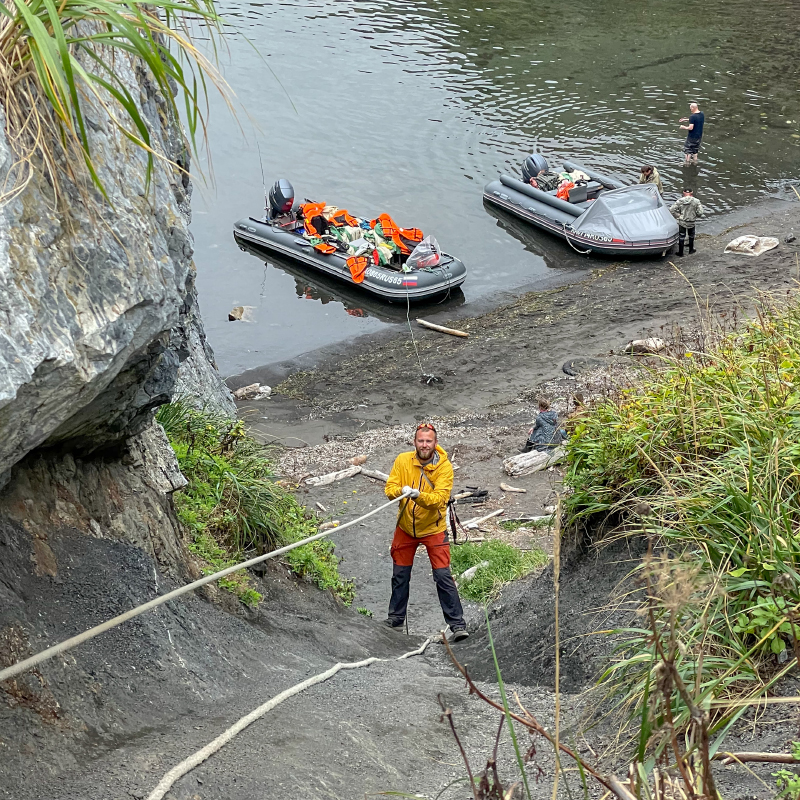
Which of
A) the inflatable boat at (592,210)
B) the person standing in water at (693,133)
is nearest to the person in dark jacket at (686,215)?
the inflatable boat at (592,210)

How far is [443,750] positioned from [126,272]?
2.53 metres

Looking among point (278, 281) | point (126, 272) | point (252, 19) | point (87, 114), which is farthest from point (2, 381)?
point (252, 19)

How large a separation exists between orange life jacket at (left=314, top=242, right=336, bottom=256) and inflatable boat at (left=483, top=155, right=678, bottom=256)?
5.42 m

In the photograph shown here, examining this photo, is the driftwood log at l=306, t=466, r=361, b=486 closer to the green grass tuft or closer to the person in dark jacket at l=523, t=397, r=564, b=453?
the person in dark jacket at l=523, t=397, r=564, b=453

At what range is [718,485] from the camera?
157 inches

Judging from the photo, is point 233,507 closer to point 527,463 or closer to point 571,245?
point 527,463

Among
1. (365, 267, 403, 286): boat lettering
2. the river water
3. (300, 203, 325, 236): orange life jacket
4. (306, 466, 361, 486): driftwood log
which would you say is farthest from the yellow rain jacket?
(300, 203, 325, 236): orange life jacket

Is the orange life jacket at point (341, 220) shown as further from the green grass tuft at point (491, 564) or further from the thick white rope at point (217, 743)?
the thick white rope at point (217, 743)

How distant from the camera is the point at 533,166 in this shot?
878 inches

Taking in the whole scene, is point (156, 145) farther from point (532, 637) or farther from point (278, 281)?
point (278, 281)

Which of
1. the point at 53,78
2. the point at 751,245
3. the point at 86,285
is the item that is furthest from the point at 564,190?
the point at 53,78

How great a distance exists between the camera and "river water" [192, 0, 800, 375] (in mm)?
20328

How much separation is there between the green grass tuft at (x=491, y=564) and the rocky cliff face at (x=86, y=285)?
4.53m

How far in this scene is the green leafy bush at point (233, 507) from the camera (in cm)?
618
